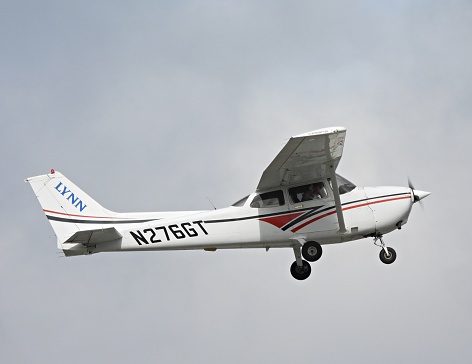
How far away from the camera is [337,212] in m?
21.2

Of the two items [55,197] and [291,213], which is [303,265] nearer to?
[291,213]

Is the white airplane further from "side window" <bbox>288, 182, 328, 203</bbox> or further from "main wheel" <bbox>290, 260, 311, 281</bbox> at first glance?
"main wheel" <bbox>290, 260, 311, 281</bbox>

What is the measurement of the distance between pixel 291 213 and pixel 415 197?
293 centimetres

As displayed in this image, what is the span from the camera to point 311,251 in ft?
70.3

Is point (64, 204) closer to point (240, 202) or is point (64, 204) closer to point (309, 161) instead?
point (240, 202)

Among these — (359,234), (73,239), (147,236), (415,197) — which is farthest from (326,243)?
(73,239)

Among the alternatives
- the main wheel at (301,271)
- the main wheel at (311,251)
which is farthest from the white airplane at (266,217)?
the main wheel at (301,271)

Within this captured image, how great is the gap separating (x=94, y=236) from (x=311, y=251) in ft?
15.6

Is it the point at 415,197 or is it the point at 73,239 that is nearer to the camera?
the point at 73,239

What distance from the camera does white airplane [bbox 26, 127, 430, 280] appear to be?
2109cm

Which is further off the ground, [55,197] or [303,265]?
[55,197]

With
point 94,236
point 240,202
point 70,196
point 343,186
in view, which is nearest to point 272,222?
point 240,202

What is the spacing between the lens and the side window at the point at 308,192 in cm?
2156

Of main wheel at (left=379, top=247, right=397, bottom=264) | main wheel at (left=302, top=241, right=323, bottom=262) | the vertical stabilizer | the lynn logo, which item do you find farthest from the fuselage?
the lynn logo
